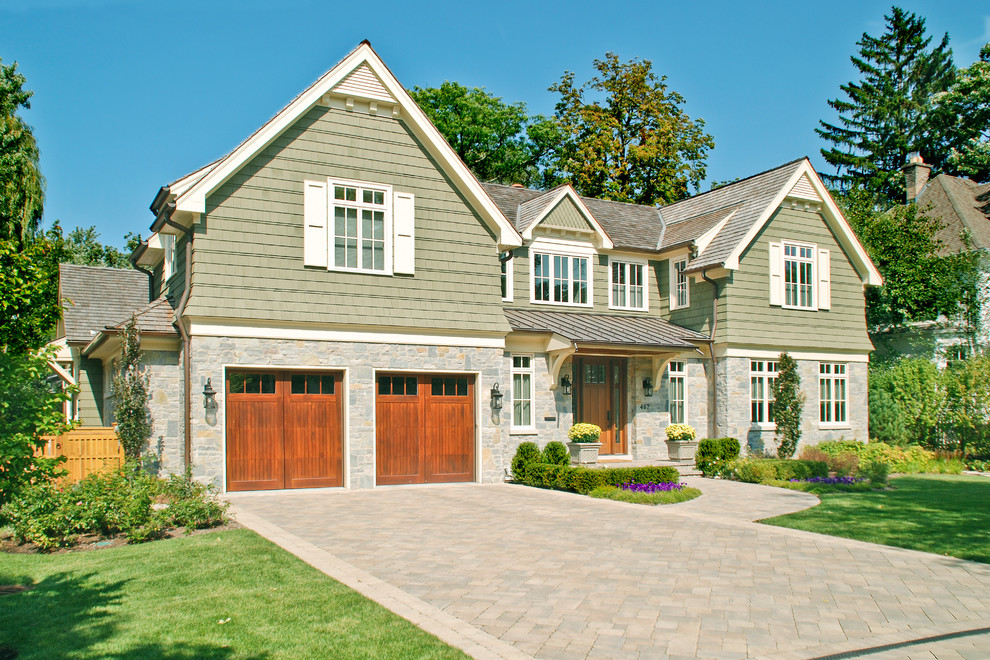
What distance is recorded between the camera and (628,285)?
23750 mm

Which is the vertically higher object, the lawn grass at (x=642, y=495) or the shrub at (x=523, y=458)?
the shrub at (x=523, y=458)

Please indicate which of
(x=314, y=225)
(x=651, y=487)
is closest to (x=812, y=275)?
(x=651, y=487)

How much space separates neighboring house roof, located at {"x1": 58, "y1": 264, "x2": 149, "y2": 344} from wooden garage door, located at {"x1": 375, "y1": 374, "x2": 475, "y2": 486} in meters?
10.0

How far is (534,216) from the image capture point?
71.1ft

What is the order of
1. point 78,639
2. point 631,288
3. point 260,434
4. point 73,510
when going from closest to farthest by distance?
point 78,639
point 73,510
point 260,434
point 631,288

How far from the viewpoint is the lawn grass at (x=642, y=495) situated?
1531 centimetres

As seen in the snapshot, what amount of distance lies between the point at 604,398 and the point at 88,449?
12432 millimetres

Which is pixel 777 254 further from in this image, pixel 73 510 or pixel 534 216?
pixel 73 510

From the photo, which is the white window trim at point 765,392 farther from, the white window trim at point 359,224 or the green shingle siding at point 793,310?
the white window trim at point 359,224

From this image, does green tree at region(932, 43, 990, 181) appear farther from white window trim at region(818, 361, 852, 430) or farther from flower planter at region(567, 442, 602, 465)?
flower planter at region(567, 442, 602, 465)

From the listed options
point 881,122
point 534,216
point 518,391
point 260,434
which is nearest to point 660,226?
point 534,216

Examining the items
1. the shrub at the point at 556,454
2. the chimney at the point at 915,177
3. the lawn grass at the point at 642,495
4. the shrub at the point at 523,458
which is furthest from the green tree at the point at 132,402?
the chimney at the point at 915,177

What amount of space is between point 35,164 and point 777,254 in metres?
25.4

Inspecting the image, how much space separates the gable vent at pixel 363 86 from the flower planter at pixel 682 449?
36.4ft
